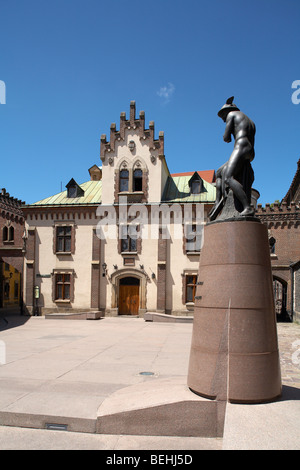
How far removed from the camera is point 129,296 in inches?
1015

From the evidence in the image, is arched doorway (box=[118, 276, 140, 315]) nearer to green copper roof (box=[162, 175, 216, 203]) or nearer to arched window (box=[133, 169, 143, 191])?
green copper roof (box=[162, 175, 216, 203])

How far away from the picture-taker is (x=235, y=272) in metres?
5.83

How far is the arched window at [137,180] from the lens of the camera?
86.3 ft

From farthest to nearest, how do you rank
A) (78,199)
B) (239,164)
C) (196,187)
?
1. (78,199)
2. (196,187)
3. (239,164)

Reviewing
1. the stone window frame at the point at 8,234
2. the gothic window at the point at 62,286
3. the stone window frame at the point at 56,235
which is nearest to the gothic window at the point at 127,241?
the stone window frame at the point at 56,235

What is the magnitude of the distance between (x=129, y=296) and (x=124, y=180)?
332 inches

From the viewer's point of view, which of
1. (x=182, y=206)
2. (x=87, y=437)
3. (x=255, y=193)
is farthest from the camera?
(x=255, y=193)

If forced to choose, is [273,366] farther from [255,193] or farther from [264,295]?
[255,193]

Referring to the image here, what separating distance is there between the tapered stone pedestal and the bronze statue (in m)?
0.55

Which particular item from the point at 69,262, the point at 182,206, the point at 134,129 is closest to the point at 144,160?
the point at 134,129

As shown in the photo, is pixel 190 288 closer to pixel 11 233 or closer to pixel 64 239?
pixel 64 239

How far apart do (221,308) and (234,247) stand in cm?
→ 101

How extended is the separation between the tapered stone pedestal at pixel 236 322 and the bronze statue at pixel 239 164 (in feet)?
1.80

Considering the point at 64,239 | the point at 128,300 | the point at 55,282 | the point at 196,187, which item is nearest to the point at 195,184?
the point at 196,187
